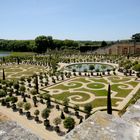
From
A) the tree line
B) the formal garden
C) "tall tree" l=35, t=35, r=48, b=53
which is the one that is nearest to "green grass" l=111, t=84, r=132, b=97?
the formal garden

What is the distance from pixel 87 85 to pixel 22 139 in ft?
112

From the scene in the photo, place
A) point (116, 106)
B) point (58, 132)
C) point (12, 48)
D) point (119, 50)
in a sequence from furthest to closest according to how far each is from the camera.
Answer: point (12, 48), point (119, 50), point (116, 106), point (58, 132)

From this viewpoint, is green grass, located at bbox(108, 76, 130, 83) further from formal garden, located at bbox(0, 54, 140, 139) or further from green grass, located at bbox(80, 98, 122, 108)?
green grass, located at bbox(80, 98, 122, 108)

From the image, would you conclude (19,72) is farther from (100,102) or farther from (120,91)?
(100,102)

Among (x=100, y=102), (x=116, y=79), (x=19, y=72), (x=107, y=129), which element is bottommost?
(x=100, y=102)

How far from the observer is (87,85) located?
36812 millimetres

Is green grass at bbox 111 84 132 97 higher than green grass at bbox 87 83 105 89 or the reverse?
the reverse

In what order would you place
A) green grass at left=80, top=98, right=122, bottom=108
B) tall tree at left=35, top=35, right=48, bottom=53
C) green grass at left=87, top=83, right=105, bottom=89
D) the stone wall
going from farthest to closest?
tall tree at left=35, top=35, right=48, bottom=53 → green grass at left=87, top=83, right=105, bottom=89 → green grass at left=80, top=98, right=122, bottom=108 → the stone wall

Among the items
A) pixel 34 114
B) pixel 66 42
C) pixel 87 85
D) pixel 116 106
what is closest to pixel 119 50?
pixel 66 42

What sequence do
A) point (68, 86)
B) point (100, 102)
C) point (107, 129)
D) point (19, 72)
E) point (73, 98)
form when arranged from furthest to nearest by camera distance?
point (19, 72) < point (68, 86) < point (73, 98) < point (100, 102) < point (107, 129)

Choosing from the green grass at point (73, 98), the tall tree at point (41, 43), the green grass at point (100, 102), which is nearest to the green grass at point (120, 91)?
the green grass at point (100, 102)

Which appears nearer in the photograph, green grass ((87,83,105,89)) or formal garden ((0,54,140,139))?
formal garden ((0,54,140,139))

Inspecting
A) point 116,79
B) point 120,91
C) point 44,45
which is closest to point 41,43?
point 44,45

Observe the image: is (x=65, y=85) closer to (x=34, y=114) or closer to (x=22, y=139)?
(x=34, y=114)
